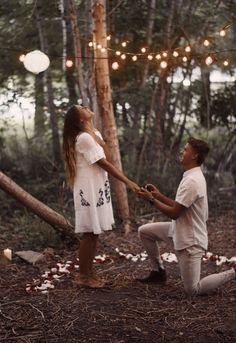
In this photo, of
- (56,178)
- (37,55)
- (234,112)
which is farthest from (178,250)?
(234,112)

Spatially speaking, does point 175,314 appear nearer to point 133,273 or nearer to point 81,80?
point 133,273

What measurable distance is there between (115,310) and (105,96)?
3.65 metres

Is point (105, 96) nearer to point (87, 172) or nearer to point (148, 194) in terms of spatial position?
point (87, 172)

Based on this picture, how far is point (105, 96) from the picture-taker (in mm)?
7191

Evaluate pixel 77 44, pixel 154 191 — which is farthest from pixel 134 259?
pixel 77 44

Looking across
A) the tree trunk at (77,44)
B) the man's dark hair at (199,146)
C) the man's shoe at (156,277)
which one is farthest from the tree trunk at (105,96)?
the man's dark hair at (199,146)

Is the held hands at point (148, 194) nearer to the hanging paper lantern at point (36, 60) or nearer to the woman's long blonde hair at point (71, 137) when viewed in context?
the woman's long blonde hair at point (71, 137)

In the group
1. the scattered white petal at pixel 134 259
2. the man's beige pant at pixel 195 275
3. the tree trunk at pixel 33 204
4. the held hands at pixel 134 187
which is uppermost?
the held hands at pixel 134 187

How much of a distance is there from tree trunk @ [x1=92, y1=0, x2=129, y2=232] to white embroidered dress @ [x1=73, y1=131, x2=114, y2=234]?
2.48 meters

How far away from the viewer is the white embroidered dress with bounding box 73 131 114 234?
15.5ft

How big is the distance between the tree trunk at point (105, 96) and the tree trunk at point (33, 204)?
1.29 metres

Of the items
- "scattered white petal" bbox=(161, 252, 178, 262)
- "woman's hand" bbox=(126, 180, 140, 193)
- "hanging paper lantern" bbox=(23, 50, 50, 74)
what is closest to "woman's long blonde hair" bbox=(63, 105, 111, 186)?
"woman's hand" bbox=(126, 180, 140, 193)

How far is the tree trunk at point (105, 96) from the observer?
7035mm

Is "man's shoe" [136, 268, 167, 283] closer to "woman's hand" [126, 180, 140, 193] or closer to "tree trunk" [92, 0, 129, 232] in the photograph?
"woman's hand" [126, 180, 140, 193]
